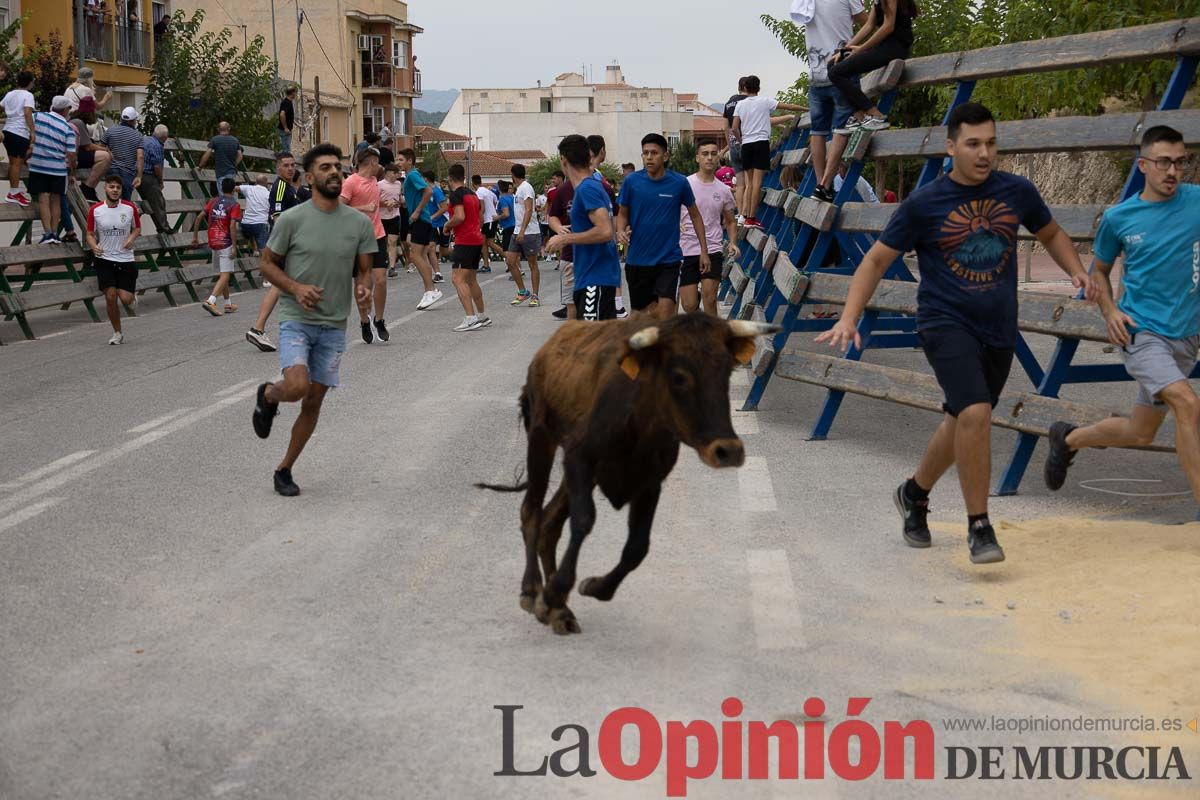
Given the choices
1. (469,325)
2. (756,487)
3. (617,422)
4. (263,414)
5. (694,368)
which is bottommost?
(469,325)

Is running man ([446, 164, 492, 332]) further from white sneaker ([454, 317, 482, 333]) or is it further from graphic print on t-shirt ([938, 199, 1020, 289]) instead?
graphic print on t-shirt ([938, 199, 1020, 289])

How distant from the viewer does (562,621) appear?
603 centimetres

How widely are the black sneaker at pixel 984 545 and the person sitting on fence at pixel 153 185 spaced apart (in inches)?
792

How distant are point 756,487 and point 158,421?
16.8ft

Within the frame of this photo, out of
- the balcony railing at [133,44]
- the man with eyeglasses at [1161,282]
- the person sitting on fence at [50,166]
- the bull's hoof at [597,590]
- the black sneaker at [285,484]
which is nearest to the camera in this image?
the bull's hoof at [597,590]

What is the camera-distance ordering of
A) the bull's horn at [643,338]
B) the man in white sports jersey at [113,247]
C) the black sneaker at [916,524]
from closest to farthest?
the bull's horn at [643,338]
the black sneaker at [916,524]
the man in white sports jersey at [113,247]

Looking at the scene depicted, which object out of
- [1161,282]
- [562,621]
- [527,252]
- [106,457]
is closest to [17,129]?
[527,252]

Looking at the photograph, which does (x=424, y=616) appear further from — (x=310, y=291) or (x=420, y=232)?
(x=420, y=232)

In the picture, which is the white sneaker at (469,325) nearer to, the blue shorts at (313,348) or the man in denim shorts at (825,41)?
the man in denim shorts at (825,41)

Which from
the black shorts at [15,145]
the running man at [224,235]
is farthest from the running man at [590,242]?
the black shorts at [15,145]

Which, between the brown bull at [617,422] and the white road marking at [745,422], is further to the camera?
the white road marking at [745,422]

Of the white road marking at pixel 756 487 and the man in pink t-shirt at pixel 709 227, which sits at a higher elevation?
the man in pink t-shirt at pixel 709 227

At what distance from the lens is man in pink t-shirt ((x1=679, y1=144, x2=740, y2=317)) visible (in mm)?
14656

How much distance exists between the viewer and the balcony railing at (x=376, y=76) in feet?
295
